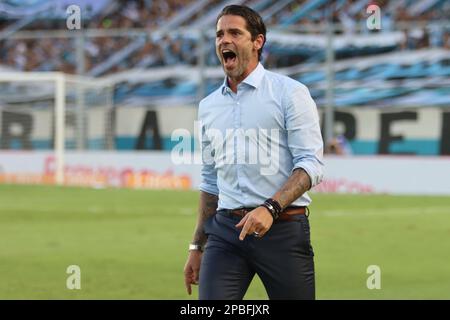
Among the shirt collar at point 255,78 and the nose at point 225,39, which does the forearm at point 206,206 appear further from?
the nose at point 225,39

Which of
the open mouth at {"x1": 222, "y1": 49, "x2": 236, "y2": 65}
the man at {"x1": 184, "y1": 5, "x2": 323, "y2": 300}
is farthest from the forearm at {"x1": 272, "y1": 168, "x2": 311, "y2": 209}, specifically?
the open mouth at {"x1": 222, "y1": 49, "x2": 236, "y2": 65}

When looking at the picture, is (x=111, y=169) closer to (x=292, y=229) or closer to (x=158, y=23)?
(x=158, y=23)

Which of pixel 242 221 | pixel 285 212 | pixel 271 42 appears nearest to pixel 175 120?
pixel 271 42

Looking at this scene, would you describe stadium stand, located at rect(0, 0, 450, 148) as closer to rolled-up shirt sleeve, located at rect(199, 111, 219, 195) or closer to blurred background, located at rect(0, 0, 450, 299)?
blurred background, located at rect(0, 0, 450, 299)

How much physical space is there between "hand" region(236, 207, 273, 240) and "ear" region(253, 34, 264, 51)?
838 millimetres

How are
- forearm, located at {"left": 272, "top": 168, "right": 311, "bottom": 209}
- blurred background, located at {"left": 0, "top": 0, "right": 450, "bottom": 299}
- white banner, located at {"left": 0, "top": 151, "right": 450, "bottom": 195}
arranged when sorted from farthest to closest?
white banner, located at {"left": 0, "top": 151, "right": 450, "bottom": 195}
blurred background, located at {"left": 0, "top": 0, "right": 450, "bottom": 299}
forearm, located at {"left": 272, "top": 168, "right": 311, "bottom": 209}

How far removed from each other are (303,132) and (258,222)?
0.51 metres

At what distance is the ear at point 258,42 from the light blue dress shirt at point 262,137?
107 millimetres

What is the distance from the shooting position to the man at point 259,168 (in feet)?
17.3

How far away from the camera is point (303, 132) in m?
5.26

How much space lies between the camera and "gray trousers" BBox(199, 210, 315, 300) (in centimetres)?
534

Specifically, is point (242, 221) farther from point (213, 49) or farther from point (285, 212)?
point (213, 49)

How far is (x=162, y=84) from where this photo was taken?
32875 mm
